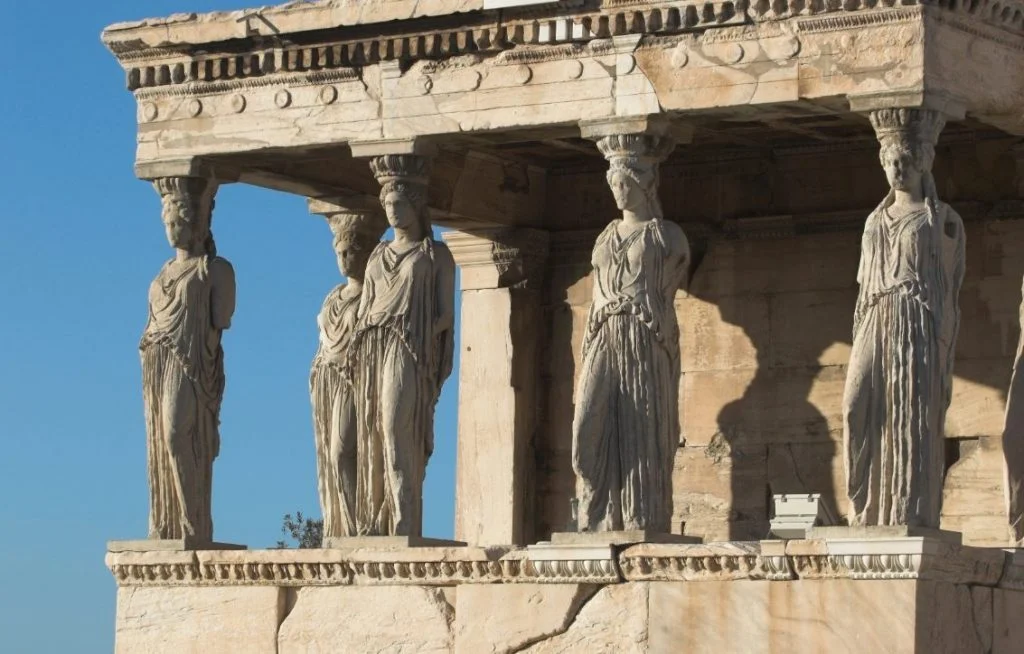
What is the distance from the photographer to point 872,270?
2025 cm

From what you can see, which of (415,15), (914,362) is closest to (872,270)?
(914,362)

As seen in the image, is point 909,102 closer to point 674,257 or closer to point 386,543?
point 674,257

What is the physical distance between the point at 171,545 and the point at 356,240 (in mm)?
2407

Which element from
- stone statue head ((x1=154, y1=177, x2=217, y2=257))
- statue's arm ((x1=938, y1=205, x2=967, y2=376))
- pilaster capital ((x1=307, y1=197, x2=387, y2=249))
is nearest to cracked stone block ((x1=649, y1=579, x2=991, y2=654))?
statue's arm ((x1=938, y1=205, x2=967, y2=376))

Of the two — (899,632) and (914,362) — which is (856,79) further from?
(899,632)

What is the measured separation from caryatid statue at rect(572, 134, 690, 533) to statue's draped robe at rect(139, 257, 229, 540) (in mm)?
2938

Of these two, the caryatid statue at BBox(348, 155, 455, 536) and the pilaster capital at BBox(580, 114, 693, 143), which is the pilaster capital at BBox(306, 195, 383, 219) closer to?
the caryatid statue at BBox(348, 155, 455, 536)

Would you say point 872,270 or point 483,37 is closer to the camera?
point 872,270

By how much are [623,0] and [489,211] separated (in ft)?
12.2

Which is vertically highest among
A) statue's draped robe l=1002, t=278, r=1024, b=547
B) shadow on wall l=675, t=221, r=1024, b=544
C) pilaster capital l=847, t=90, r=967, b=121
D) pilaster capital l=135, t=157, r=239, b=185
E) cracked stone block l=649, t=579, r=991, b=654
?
pilaster capital l=135, t=157, r=239, b=185

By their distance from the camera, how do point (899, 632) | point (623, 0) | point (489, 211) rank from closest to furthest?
1. point (899, 632)
2. point (623, 0)
3. point (489, 211)

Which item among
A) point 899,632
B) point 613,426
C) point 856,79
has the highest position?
point 856,79

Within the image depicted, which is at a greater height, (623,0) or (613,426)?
(623,0)

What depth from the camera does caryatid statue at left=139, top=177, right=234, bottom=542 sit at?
74.0ft
